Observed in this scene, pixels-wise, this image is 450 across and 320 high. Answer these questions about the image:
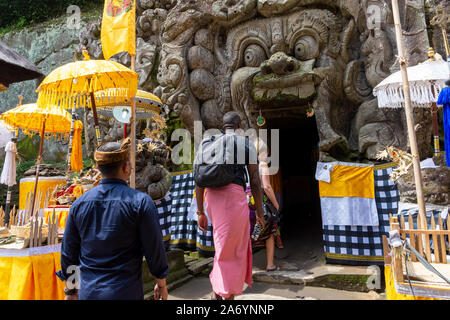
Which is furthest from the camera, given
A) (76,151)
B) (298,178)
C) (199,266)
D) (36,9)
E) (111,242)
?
(36,9)

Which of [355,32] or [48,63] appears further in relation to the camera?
[48,63]

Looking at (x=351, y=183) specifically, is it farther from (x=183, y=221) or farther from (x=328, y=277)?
(x=183, y=221)

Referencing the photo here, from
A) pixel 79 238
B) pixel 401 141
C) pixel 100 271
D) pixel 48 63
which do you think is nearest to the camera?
pixel 100 271

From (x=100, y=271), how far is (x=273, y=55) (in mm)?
5290

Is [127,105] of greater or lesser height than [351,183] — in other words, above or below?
above

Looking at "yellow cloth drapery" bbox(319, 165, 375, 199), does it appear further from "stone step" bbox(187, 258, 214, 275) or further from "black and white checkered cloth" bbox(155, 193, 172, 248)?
"black and white checkered cloth" bbox(155, 193, 172, 248)

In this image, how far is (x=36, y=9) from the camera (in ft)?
50.2

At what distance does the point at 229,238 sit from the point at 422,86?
323cm

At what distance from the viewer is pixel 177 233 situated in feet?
20.6

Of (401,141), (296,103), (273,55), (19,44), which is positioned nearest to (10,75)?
(273,55)

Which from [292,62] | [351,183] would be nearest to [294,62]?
[292,62]

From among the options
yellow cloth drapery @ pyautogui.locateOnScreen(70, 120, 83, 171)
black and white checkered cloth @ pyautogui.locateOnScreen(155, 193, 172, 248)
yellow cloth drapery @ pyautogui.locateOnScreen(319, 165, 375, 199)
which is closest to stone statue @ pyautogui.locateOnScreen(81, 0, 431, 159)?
yellow cloth drapery @ pyautogui.locateOnScreen(319, 165, 375, 199)

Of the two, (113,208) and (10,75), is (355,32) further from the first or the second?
(10,75)

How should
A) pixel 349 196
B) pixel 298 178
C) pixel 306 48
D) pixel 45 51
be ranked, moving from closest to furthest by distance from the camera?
pixel 349 196 → pixel 306 48 → pixel 298 178 → pixel 45 51
